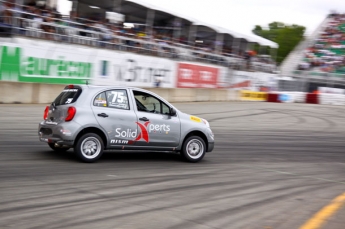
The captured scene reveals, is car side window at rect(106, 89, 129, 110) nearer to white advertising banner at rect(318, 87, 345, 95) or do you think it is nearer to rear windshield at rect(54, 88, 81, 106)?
rear windshield at rect(54, 88, 81, 106)

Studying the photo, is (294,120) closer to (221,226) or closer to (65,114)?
(65,114)

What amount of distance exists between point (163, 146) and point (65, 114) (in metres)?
2.16

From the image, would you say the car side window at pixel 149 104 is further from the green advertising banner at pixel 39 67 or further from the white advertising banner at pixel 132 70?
the white advertising banner at pixel 132 70

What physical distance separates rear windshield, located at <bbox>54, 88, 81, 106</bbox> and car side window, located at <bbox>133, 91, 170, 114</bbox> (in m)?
1.16

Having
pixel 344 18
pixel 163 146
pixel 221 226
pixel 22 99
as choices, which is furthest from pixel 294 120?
pixel 344 18

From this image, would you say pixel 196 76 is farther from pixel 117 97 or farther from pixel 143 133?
pixel 117 97

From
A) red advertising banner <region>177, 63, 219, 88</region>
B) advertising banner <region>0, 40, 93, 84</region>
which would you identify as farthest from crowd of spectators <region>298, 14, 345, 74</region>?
advertising banner <region>0, 40, 93, 84</region>

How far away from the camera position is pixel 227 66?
120ft

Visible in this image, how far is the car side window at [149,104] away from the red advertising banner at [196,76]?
2002 centimetres

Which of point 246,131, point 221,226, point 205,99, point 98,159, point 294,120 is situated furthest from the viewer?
point 205,99

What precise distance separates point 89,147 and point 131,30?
19654mm

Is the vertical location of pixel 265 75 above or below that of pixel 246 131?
above

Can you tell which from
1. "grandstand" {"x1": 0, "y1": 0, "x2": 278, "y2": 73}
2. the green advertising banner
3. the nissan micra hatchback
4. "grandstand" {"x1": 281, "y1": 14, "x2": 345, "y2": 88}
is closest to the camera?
the nissan micra hatchback

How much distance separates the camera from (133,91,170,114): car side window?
9.89m
